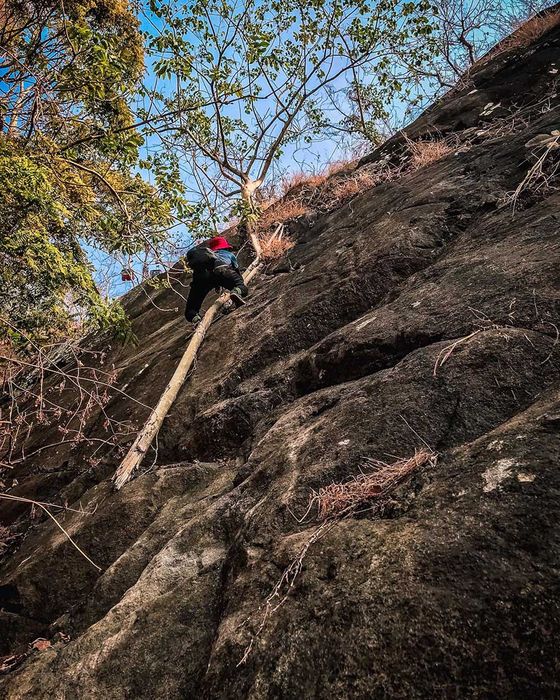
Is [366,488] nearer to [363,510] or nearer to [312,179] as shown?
[363,510]

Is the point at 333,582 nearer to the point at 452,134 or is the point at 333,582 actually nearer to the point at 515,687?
the point at 515,687

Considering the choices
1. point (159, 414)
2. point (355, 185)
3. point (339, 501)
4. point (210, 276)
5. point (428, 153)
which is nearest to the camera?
point (339, 501)

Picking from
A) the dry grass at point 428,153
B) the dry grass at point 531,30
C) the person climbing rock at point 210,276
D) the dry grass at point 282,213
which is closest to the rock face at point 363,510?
the dry grass at point 428,153

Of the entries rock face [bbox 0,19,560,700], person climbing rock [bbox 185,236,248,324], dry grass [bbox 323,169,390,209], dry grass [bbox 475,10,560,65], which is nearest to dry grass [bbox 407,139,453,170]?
dry grass [bbox 323,169,390,209]

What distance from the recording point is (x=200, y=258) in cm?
610

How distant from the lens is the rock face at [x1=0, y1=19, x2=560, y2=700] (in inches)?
46.2

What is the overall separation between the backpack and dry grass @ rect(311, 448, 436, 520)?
4.74 meters

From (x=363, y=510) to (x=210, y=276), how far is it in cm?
507

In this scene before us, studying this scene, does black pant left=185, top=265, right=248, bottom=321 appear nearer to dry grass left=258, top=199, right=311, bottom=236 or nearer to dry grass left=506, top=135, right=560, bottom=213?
dry grass left=258, top=199, right=311, bottom=236

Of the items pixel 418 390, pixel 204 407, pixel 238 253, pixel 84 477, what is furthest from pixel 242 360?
pixel 238 253

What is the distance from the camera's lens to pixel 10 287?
4.64m

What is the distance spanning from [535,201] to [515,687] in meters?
3.31

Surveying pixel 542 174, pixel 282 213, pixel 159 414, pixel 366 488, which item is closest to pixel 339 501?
pixel 366 488

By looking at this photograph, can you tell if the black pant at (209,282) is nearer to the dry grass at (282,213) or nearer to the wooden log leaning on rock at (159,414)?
the wooden log leaning on rock at (159,414)
